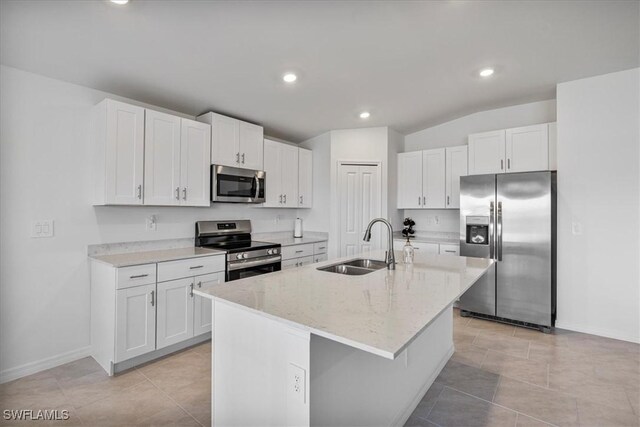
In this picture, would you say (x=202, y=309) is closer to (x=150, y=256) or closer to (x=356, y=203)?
(x=150, y=256)

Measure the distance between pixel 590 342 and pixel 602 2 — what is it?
2.97 metres

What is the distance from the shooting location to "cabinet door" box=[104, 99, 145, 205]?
2.60 meters

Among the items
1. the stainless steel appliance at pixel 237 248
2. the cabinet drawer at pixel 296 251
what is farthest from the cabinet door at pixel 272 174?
the cabinet drawer at pixel 296 251

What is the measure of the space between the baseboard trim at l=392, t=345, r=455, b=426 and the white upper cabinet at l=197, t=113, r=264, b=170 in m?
2.87

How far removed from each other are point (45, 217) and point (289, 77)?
94.1 inches

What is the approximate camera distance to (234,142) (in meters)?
3.61

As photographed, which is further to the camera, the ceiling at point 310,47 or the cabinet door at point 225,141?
the cabinet door at point 225,141

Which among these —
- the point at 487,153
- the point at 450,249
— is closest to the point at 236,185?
the point at 450,249

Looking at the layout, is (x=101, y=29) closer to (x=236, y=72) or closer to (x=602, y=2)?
(x=236, y=72)

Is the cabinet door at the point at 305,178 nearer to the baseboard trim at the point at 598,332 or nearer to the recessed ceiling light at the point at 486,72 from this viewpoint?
the recessed ceiling light at the point at 486,72

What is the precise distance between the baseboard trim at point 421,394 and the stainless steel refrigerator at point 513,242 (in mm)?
1204

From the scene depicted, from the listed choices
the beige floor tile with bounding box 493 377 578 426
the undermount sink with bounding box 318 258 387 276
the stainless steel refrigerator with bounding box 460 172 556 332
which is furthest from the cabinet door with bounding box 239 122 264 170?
the beige floor tile with bounding box 493 377 578 426

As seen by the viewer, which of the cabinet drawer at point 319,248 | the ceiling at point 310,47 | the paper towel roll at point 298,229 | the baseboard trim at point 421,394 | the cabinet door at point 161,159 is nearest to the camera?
the baseboard trim at point 421,394

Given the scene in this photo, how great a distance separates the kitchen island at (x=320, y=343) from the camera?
1.14 m
